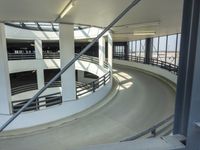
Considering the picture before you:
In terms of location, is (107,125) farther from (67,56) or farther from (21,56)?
(21,56)

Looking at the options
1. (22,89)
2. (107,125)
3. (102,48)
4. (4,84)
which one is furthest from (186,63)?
(22,89)

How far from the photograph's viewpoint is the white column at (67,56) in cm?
668

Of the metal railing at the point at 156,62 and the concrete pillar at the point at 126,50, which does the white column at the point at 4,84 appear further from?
the concrete pillar at the point at 126,50

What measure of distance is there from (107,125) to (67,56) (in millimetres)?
3005

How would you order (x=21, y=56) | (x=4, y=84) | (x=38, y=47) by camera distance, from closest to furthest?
(x=4, y=84) < (x=38, y=47) < (x=21, y=56)

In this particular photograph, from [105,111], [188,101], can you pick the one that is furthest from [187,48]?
[105,111]

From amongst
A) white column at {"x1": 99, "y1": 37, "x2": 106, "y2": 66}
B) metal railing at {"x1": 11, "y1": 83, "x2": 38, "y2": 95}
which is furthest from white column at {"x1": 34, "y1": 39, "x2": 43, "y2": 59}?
white column at {"x1": 99, "y1": 37, "x2": 106, "y2": 66}

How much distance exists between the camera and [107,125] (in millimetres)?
5711

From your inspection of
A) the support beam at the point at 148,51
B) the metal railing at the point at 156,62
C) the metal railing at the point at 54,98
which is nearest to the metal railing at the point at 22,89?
the metal railing at the point at 54,98

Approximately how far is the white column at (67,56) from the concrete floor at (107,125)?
1.22 metres

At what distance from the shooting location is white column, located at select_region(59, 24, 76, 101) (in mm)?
6684

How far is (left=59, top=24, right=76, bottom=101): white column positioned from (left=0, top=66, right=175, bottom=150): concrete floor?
1217 mm

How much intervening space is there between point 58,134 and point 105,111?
83.8 inches

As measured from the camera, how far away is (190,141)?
984mm
